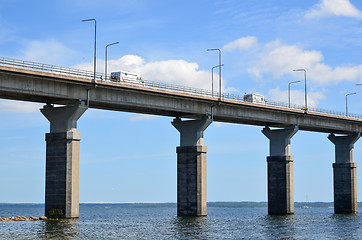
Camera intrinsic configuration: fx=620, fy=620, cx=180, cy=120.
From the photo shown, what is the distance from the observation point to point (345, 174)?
102250mm

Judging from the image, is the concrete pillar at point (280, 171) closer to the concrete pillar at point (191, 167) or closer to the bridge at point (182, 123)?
the bridge at point (182, 123)

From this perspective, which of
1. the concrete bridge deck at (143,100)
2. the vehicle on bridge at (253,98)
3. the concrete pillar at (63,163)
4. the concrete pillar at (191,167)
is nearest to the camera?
the concrete bridge deck at (143,100)

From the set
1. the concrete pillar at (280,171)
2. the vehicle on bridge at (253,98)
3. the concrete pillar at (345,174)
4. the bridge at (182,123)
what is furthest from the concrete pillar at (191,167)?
the concrete pillar at (345,174)

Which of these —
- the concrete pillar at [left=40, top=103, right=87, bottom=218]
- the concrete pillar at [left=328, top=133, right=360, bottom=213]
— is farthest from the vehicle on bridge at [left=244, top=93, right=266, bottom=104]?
the concrete pillar at [left=40, top=103, right=87, bottom=218]

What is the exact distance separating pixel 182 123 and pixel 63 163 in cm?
2053

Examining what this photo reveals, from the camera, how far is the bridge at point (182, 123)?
6153 cm

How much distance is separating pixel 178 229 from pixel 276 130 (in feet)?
124

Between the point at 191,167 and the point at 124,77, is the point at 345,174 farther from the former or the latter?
the point at 124,77

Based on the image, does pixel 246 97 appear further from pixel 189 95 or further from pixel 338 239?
pixel 338 239

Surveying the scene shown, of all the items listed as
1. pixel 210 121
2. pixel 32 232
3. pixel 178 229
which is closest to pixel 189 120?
pixel 210 121

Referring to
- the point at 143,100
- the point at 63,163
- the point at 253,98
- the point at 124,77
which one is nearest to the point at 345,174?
the point at 253,98

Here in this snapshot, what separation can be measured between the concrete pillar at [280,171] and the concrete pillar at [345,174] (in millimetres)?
15753

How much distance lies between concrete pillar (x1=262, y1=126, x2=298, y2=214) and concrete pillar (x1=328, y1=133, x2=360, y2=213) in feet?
51.7

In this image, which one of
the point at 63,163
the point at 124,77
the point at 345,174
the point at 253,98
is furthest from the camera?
the point at 345,174
